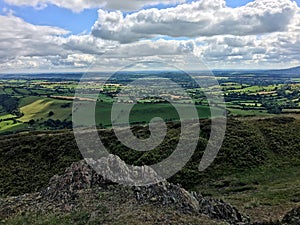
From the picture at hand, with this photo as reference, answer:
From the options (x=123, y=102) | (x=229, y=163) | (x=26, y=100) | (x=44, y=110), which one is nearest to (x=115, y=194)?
(x=229, y=163)

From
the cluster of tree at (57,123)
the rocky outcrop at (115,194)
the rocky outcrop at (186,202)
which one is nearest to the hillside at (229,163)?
the rocky outcrop at (186,202)

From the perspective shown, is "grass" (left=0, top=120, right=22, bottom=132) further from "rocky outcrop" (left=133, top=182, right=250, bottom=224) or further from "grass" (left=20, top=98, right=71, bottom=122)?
"rocky outcrop" (left=133, top=182, right=250, bottom=224)

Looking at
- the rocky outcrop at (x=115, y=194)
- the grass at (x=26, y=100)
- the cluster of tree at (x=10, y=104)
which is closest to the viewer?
the rocky outcrop at (x=115, y=194)

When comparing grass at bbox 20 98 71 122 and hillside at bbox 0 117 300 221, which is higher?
hillside at bbox 0 117 300 221

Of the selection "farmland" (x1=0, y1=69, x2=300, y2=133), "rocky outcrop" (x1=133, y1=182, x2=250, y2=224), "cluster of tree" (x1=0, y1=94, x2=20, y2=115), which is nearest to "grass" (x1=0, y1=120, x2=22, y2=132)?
"farmland" (x1=0, y1=69, x2=300, y2=133)

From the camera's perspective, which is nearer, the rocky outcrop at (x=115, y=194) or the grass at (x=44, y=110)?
the rocky outcrop at (x=115, y=194)

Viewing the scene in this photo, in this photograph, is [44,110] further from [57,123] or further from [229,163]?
[229,163]

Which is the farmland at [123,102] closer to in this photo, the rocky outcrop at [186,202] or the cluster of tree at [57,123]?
the cluster of tree at [57,123]

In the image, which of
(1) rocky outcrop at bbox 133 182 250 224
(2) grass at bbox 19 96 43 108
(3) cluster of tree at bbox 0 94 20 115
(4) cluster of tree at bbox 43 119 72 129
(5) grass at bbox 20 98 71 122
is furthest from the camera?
(2) grass at bbox 19 96 43 108

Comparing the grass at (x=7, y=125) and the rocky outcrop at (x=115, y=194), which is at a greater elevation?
the rocky outcrop at (x=115, y=194)

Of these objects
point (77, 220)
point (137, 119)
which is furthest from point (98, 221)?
point (137, 119)

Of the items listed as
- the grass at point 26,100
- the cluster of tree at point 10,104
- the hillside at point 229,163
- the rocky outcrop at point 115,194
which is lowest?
the cluster of tree at point 10,104

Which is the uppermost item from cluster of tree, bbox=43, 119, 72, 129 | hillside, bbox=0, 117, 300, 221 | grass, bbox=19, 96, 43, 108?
hillside, bbox=0, 117, 300, 221
